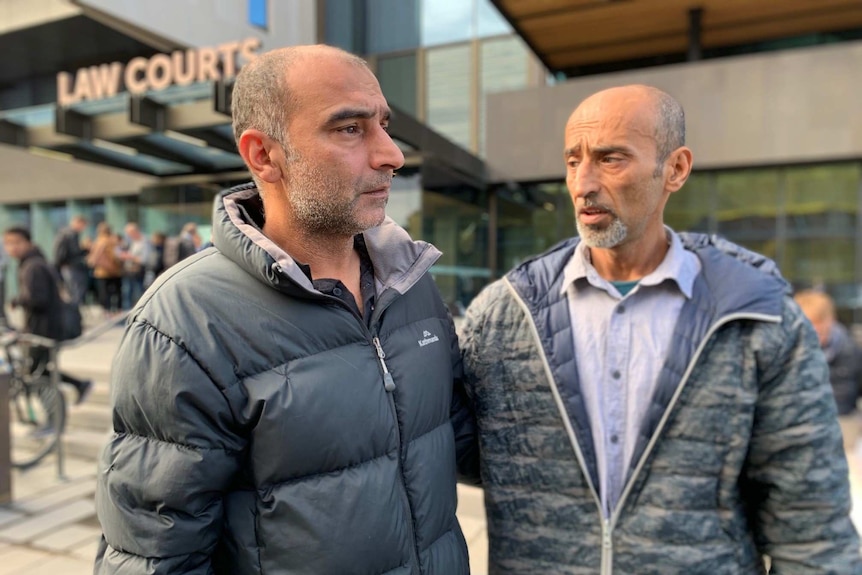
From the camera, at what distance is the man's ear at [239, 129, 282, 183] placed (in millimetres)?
1259

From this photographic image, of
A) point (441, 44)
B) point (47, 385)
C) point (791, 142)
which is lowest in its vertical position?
point (47, 385)

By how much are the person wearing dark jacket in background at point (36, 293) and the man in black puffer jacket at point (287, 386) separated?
5344 millimetres

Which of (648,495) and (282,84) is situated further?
(648,495)

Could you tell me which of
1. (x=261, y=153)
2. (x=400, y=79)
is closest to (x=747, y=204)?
(x=400, y=79)

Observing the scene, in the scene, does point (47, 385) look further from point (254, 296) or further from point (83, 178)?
point (83, 178)

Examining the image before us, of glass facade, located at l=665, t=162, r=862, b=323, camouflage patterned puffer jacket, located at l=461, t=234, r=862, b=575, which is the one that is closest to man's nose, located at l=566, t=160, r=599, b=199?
camouflage patterned puffer jacket, located at l=461, t=234, r=862, b=575

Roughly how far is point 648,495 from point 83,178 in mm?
18589

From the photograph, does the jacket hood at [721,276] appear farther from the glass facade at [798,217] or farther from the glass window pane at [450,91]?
the glass window pane at [450,91]

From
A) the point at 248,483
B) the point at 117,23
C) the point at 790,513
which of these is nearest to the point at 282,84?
the point at 248,483

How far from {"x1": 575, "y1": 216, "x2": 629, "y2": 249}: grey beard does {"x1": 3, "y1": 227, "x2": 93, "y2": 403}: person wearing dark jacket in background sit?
5866 mm

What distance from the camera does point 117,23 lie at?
39.5 feet

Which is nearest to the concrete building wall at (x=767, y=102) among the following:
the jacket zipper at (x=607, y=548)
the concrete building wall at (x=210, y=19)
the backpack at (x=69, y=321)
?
the backpack at (x=69, y=321)

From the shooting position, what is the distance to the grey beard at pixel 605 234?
1.43 meters

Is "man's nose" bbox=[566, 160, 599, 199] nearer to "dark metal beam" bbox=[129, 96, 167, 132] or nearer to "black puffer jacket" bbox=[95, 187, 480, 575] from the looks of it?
"black puffer jacket" bbox=[95, 187, 480, 575]
